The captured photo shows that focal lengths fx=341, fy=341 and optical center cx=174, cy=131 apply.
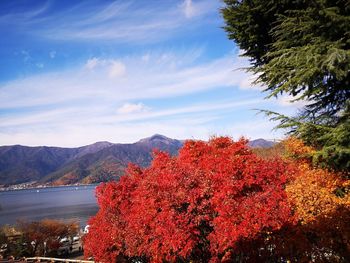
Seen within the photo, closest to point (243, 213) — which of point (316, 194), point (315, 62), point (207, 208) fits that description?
point (207, 208)

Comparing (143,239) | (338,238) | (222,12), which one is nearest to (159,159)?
(143,239)

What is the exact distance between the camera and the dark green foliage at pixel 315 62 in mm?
10000

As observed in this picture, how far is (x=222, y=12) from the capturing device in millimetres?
15625

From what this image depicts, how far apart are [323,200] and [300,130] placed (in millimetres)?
3931

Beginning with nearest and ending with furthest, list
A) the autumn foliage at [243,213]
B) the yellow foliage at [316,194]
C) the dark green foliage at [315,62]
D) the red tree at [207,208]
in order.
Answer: the dark green foliage at [315,62] < the yellow foliage at [316,194] < the autumn foliage at [243,213] < the red tree at [207,208]

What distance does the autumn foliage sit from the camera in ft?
44.2

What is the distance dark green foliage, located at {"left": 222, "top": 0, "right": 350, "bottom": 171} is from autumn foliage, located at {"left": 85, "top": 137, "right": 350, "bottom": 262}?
6.10 feet

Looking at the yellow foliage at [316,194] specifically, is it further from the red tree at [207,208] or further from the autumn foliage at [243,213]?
the red tree at [207,208]

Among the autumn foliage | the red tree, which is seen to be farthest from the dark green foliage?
the red tree

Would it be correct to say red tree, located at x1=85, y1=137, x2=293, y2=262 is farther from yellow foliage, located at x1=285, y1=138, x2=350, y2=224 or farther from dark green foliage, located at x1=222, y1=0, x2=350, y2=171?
dark green foliage, located at x1=222, y1=0, x2=350, y2=171

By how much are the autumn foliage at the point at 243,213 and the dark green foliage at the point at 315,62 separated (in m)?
1.86

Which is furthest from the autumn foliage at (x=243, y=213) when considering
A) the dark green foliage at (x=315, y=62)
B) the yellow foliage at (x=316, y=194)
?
the dark green foliage at (x=315, y=62)

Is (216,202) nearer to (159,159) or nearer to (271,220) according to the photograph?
(271,220)

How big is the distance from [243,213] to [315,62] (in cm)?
709
